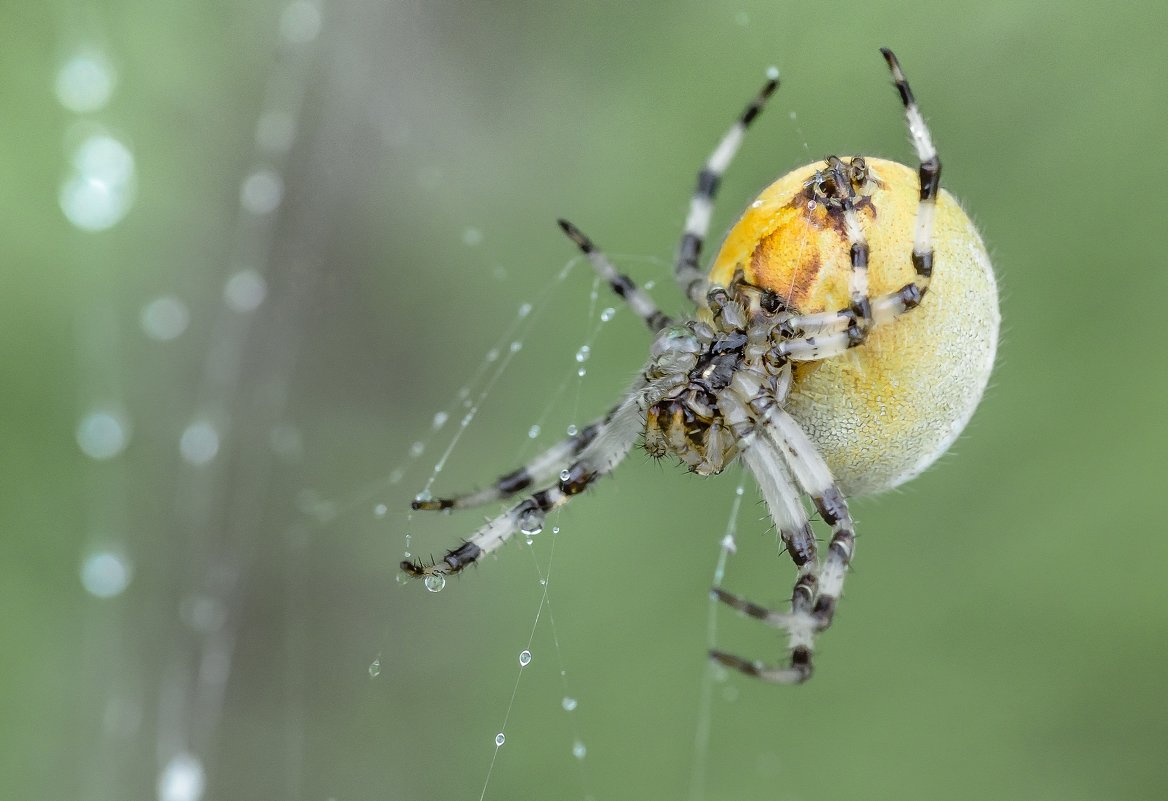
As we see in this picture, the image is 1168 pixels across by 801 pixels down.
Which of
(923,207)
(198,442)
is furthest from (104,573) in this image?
(923,207)

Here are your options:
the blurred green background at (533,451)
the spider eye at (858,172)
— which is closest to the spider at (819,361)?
the spider eye at (858,172)

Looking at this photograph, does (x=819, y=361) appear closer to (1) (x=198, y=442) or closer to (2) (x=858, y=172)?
(2) (x=858, y=172)

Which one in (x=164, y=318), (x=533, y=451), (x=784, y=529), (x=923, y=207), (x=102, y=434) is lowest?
(x=784, y=529)

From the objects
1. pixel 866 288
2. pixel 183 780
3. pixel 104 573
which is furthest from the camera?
pixel 104 573

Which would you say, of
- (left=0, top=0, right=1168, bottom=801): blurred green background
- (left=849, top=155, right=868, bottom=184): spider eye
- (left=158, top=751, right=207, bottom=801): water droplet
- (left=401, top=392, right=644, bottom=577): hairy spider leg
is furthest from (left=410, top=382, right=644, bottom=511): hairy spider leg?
(left=158, top=751, right=207, bottom=801): water droplet

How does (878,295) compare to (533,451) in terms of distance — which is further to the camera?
(533,451)

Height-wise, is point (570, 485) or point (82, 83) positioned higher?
point (82, 83)

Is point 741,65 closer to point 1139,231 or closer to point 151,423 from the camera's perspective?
point 1139,231

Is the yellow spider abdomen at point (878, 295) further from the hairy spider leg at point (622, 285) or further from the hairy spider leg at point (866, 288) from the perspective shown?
the hairy spider leg at point (622, 285)
